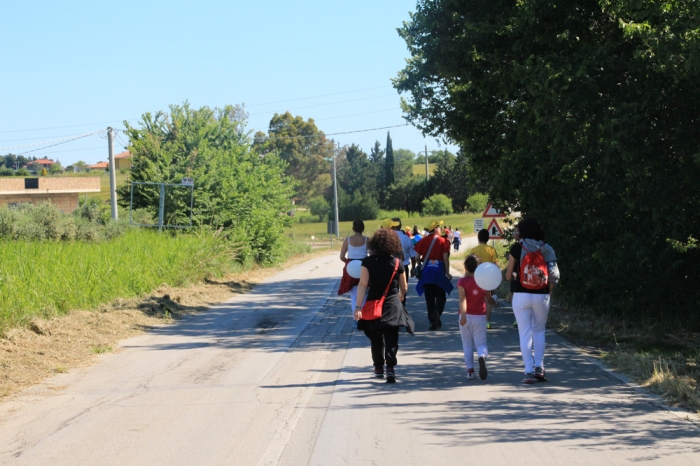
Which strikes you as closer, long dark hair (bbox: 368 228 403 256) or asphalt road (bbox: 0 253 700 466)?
asphalt road (bbox: 0 253 700 466)

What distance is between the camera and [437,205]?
8975 cm

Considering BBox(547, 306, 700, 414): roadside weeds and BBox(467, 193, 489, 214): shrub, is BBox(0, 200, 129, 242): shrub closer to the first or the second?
BBox(547, 306, 700, 414): roadside weeds

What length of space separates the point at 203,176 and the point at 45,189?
28.5m

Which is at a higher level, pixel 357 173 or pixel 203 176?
pixel 357 173

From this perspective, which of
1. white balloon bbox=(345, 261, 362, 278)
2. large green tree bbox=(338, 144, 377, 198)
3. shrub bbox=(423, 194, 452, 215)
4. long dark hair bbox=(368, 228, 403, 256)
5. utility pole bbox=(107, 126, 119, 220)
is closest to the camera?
long dark hair bbox=(368, 228, 403, 256)

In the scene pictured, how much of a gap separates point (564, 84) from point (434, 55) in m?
3.94

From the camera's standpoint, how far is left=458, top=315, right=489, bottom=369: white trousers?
9055 millimetres

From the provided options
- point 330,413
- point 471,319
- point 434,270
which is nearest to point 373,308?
point 471,319

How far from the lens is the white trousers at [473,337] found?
29.7ft

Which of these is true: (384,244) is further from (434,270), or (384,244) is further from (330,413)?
(434,270)

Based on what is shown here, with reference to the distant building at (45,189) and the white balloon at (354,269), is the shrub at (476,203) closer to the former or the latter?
the distant building at (45,189)

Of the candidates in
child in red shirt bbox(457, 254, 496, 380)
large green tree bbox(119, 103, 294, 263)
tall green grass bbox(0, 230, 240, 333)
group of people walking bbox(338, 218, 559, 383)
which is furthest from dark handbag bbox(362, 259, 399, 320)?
large green tree bbox(119, 103, 294, 263)

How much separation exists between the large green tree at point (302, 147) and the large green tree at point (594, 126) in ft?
262

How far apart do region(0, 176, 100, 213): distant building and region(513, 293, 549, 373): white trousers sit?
4592 centimetres
